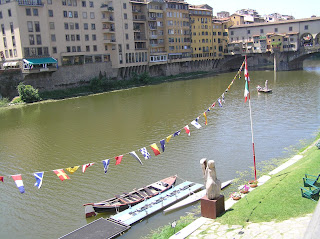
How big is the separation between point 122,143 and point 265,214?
20.6 metres

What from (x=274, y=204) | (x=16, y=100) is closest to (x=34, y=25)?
(x=16, y=100)

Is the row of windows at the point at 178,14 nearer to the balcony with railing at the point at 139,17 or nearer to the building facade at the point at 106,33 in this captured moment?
the building facade at the point at 106,33

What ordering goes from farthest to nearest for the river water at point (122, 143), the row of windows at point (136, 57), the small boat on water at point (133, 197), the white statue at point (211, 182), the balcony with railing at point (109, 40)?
the row of windows at point (136, 57) < the balcony with railing at point (109, 40) < the river water at point (122, 143) < the small boat on water at point (133, 197) < the white statue at point (211, 182)

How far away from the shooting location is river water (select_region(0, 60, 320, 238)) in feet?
67.9

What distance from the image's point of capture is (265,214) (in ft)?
Answer: 45.0

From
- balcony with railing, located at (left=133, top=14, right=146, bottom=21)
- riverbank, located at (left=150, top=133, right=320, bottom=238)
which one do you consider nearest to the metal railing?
balcony with railing, located at (left=133, top=14, right=146, bottom=21)

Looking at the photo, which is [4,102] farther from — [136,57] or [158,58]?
[158,58]

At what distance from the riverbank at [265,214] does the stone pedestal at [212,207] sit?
23cm

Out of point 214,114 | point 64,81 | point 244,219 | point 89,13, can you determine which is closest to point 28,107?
point 64,81

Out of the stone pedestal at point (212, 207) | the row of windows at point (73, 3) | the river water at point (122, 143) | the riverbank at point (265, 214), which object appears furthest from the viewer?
the row of windows at point (73, 3)

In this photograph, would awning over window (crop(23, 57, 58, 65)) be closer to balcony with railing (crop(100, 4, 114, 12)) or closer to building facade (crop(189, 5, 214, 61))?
balcony with railing (crop(100, 4, 114, 12))

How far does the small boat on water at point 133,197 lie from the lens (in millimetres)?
19036

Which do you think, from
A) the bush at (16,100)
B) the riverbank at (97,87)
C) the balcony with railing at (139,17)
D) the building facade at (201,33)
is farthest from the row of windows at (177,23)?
the bush at (16,100)

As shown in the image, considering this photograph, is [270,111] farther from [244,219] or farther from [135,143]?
[244,219]
